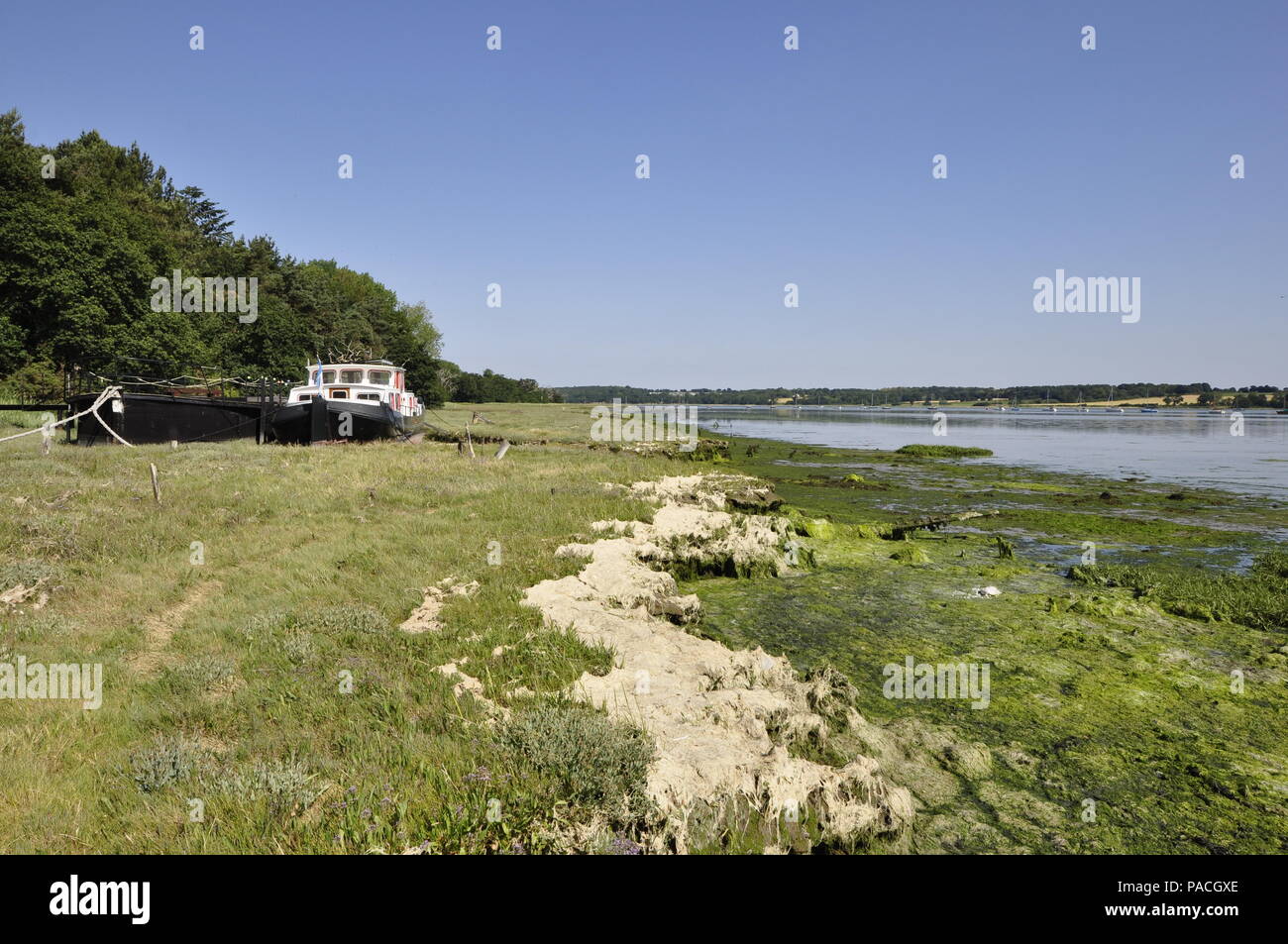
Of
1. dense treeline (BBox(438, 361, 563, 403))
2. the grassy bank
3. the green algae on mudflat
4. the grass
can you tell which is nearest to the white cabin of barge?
the grassy bank

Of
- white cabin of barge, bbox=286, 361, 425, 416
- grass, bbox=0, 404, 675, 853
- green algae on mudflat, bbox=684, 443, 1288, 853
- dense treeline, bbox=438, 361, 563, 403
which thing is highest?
dense treeline, bbox=438, 361, 563, 403

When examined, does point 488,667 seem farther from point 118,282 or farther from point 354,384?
point 118,282

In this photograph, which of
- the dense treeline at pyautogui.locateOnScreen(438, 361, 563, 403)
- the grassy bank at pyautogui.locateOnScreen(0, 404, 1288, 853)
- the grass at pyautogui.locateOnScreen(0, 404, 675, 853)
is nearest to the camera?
the grass at pyautogui.locateOnScreen(0, 404, 675, 853)

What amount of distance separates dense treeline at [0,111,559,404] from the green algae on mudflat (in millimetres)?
42726

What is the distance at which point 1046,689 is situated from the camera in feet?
27.4

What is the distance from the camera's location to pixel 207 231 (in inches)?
3472

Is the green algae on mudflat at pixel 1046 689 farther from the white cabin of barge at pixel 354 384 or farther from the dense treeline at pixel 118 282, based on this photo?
the dense treeline at pixel 118 282

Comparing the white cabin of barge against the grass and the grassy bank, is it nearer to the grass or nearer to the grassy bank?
the grassy bank

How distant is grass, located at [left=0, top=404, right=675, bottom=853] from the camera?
4.39m

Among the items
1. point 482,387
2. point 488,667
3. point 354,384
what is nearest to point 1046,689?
point 488,667

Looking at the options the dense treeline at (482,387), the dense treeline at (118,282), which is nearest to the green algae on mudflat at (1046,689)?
the dense treeline at (118,282)

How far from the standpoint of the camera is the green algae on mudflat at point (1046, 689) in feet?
18.8

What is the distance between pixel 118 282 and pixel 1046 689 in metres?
59.7

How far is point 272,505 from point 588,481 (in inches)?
326
